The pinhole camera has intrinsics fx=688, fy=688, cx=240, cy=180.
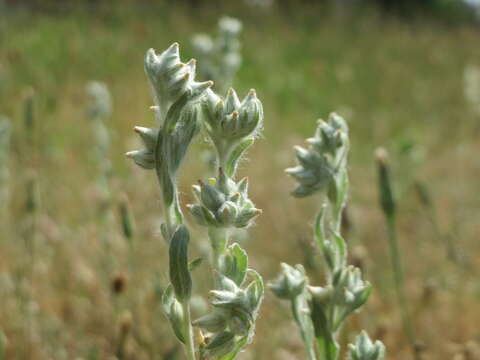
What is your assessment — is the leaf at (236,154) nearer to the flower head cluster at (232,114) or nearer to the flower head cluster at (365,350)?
the flower head cluster at (232,114)

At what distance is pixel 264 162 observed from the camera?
4715 millimetres

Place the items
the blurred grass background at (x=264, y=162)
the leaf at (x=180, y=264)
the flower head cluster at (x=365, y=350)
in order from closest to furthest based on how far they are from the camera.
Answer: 1. the leaf at (x=180, y=264)
2. the flower head cluster at (x=365, y=350)
3. the blurred grass background at (x=264, y=162)

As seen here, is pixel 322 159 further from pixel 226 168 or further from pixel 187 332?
pixel 187 332

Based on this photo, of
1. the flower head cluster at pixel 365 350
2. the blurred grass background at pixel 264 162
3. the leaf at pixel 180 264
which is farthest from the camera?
the blurred grass background at pixel 264 162

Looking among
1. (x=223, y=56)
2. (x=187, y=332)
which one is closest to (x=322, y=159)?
(x=187, y=332)

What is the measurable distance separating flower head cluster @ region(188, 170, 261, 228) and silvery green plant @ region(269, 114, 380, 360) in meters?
0.20

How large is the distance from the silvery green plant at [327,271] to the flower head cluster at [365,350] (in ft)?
0.07

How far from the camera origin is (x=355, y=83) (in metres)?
8.92

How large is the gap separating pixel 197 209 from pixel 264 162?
13.2 feet

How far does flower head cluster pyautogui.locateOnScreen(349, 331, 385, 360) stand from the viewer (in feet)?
2.75

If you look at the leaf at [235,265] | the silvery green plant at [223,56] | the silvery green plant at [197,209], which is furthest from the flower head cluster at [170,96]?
the silvery green plant at [223,56]

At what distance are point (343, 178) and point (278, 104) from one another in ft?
20.8

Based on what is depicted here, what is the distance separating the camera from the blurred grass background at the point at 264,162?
2018 mm

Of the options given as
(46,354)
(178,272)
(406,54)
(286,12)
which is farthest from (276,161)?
(286,12)
